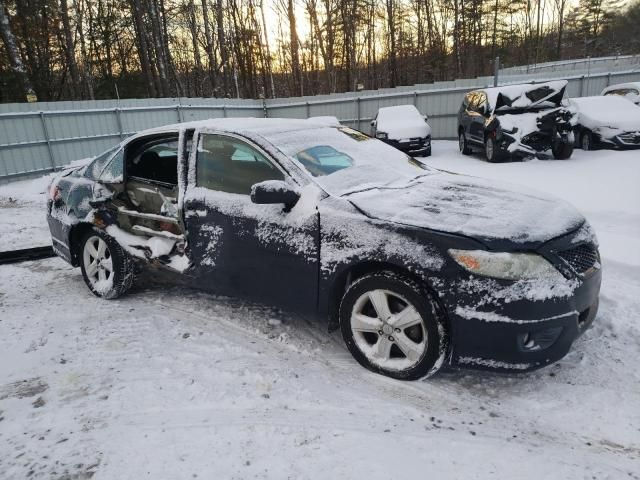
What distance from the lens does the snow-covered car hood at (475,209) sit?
2.58m

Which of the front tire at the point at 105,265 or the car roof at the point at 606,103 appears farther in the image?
the car roof at the point at 606,103

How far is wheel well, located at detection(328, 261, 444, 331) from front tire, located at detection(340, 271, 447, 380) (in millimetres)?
33

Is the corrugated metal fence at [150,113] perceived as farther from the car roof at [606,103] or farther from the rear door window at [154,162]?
the rear door window at [154,162]

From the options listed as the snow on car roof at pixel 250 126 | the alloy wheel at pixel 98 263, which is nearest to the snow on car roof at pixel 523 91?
the snow on car roof at pixel 250 126

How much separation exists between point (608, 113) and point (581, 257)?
34.8 ft

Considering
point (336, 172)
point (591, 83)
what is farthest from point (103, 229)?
point (591, 83)

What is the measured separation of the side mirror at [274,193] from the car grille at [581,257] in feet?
5.43

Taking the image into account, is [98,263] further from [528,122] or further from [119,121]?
[119,121]

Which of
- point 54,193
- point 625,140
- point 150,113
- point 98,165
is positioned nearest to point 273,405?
point 98,165

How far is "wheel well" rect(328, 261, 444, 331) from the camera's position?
2.66 m

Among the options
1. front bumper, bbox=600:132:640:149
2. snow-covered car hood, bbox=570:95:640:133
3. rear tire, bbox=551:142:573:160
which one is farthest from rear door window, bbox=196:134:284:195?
front bumper, bbox=600:132:640:149

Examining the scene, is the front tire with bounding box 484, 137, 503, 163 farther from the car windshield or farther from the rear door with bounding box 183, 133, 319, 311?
the rear door with bounding box 183, 133, 319, 311

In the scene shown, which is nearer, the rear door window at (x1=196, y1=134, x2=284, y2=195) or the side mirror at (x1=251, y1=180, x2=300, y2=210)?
the side mirror at (x1=251, y1=180, x2=300, y2=210)

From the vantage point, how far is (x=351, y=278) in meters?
2.98
